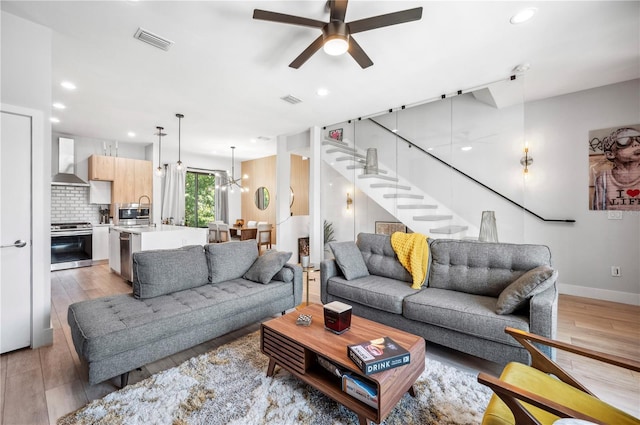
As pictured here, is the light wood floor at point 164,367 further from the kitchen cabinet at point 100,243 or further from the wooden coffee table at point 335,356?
the kitchen cabinet at point 100,243

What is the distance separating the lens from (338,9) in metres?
1.99

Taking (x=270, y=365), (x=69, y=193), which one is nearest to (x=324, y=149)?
(x=270, y=365)

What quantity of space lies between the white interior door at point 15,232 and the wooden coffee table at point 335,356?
2.23 metres

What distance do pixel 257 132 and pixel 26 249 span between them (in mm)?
4227

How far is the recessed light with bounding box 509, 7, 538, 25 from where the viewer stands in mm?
2229

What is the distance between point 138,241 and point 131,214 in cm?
279

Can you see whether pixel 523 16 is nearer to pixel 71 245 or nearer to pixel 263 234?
pixel 263 234

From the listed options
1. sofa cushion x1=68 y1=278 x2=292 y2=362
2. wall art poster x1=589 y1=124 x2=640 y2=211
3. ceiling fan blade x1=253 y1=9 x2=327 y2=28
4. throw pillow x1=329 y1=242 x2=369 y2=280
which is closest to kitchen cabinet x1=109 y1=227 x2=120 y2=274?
sofa cushion x1=68 y1=278 x2=292 y2=362

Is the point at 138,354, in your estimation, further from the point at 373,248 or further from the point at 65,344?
the point at 373,248

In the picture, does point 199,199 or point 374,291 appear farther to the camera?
point 199,199

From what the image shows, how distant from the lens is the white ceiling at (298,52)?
89.3 inches

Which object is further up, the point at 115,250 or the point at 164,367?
the point at 115,250

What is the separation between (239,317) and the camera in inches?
99.2

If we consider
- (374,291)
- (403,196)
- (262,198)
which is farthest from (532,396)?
(262,198)
